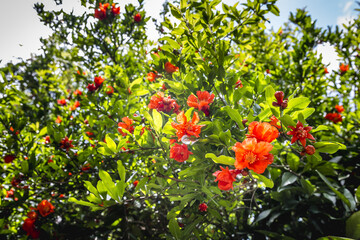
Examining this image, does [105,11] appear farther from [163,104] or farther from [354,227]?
[354,227]

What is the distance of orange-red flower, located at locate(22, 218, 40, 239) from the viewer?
7.02 ft

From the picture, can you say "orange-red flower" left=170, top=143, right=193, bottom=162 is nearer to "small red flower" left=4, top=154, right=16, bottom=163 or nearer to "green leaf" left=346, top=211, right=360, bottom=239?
"green leaf" left=346, top=211, right=360, bottom=239

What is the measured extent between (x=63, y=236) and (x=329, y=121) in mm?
3891

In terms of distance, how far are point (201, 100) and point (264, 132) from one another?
1.33 ft

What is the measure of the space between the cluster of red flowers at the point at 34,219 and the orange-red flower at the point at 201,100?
212cm

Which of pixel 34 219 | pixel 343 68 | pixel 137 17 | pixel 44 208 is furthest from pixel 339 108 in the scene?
pixel 34 219

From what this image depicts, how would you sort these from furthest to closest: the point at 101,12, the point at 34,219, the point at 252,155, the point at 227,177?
the point at 101,12 → the point at 34,219 → the point at 227,177 → the point at 252,155

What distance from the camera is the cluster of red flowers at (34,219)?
2.15 m

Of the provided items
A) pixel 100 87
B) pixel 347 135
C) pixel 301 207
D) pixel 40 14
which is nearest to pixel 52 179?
pixel 100 87

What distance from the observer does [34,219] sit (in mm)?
2219

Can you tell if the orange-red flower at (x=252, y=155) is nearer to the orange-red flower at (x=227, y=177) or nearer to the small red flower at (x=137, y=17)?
the orange-red flower at (x=227, y=177)

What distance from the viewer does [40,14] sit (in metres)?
3.31

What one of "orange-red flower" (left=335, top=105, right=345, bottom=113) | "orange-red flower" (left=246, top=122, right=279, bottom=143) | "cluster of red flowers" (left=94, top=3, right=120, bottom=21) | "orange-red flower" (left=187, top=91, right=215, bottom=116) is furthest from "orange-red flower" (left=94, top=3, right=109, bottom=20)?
"orange-red flower" (left=335, top=105, right=345, bottom=113)

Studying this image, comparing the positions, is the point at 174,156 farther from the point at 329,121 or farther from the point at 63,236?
the point at 329,121
